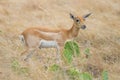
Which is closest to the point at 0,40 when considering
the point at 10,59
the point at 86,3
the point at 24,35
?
the point at 24,35

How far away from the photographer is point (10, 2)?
14.3 m

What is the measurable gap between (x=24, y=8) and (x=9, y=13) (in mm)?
839

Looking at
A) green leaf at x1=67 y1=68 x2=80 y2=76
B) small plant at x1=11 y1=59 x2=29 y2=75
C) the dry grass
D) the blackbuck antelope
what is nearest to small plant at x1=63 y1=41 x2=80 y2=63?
green leaf at x1=67 y1=68 x2=80 y2=76

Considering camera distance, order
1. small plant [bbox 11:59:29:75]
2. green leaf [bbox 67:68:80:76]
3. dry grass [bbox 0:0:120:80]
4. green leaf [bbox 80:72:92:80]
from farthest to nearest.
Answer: dry grass [bbox 0:0:120:80] → small plant [bbox 11:59:29:75] → green leaf [bbox 67:68:80:76] → green leaf [bbox 80:72:92:80]

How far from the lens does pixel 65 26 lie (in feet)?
42.1

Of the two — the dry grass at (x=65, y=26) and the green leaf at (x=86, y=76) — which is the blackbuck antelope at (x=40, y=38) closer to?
the dry grass at (x=65, y=26)

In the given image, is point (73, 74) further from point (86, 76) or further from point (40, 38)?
point (40, 38)

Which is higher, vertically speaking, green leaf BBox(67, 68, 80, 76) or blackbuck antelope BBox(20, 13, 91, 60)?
blackbuck antelope BBox(20, 13, 91, 60)

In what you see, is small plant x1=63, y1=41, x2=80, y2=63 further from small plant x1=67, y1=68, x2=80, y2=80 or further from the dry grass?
the dry grass

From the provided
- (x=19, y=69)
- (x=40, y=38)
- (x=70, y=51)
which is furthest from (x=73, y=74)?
(x=40, y=38)

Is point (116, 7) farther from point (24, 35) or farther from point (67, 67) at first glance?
point (67, 67)

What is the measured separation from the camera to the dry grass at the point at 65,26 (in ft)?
28.1

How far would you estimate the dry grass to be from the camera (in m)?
8.55

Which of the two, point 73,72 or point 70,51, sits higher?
point 70,51
